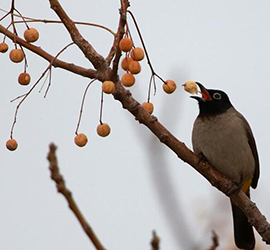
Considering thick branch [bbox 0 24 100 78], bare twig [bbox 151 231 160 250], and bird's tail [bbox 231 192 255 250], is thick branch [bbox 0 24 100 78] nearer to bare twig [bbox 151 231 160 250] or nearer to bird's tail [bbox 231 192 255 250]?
bare twig [bbox 151 231 160 250]

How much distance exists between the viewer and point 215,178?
13.0 ft

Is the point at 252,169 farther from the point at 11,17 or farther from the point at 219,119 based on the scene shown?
the point at 11,17

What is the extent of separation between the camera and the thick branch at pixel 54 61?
3.13 meters

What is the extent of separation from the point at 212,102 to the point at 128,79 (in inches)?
110

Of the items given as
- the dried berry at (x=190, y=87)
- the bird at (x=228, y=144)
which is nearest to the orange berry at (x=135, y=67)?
the dried berry at (x=190, y=87)

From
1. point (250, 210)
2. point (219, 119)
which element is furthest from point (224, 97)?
point (250, 210)

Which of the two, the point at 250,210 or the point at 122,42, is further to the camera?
the point at 250,210

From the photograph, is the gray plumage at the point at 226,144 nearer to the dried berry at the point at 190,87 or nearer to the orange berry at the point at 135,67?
the dried berry at the point at 190,87

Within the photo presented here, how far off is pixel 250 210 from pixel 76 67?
1609 millimetres

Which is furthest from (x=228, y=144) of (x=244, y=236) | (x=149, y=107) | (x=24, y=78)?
(x=24, y=78)

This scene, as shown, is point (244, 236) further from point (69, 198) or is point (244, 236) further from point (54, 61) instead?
point (69, 198)

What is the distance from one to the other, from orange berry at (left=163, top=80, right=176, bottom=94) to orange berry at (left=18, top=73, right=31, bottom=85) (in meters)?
0.72

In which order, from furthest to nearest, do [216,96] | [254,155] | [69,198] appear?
1. [216,96]
2. [254,155]
3. [69,198]

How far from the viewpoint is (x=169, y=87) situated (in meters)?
3.28
